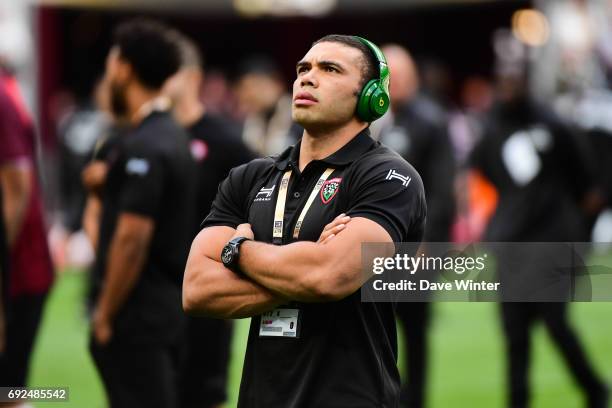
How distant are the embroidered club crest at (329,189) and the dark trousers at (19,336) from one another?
9.64ft

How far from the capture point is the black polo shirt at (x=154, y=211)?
612 centimetres

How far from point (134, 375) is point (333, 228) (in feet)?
7.34

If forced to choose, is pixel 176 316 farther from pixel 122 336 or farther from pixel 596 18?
pixel 596 18

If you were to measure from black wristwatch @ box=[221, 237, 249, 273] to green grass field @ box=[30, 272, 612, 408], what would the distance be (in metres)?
2.97

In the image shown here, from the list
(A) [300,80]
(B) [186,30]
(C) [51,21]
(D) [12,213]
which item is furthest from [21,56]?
(A) [300,80]

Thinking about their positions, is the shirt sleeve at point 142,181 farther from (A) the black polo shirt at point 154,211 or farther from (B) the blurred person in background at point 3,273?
(B) the blurred person in background at point 3,273

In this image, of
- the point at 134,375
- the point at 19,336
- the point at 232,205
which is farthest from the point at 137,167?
the point at 232,205

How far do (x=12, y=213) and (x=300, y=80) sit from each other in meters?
2.63

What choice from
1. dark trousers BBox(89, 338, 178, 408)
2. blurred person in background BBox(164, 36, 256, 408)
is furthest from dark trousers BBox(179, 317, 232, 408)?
dark trousers BBox(89, 338, 178, 408)

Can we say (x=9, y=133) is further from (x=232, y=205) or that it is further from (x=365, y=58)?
(x=365, y=58)

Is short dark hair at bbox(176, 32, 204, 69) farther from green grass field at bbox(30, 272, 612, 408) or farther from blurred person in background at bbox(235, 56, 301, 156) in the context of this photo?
blurred person in background at bbox(235, 56, 301, 156)

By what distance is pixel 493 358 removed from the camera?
11.5m

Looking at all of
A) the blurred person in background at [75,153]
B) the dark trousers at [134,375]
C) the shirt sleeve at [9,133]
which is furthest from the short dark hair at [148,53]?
the blurred person in background at [75,153]

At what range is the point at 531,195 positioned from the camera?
866cm
